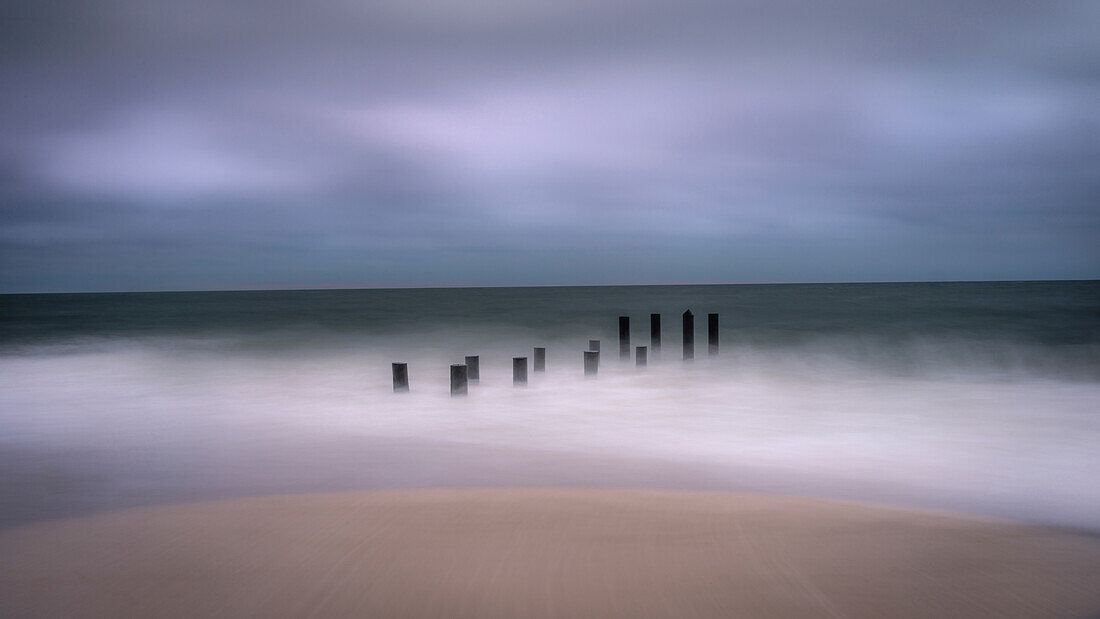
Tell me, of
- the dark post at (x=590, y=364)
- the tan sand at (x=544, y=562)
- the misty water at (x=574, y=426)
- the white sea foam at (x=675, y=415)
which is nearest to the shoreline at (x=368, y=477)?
the misty water at (x=574, y=426)

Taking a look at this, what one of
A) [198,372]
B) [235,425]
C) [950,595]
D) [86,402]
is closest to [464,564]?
[950,595]

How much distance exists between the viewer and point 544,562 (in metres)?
3.92

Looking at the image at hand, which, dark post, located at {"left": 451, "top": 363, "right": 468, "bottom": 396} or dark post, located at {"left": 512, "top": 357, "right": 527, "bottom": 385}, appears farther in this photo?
dark post, located at {"left": 512, "top": 357, "right": 527, "bottom": 385}

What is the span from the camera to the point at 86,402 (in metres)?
11.2

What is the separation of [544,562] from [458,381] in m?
6.93

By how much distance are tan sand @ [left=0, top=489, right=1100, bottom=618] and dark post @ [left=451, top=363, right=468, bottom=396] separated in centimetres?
553

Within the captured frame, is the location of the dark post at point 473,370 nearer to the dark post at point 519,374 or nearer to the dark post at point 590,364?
the dark post at point 519,374

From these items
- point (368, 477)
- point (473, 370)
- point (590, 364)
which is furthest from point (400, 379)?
point (368, 477)

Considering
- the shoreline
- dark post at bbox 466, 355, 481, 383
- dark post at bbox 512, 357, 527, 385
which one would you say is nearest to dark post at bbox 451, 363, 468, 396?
dark post at bbox 466, 355, 481, 383

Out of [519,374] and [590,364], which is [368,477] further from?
[590,364]

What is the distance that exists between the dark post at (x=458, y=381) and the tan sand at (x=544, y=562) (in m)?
5.53

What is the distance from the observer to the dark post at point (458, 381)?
10.7m

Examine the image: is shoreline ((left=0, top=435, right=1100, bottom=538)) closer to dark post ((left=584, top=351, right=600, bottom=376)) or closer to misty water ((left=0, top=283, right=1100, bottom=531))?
misty water ((left=0, top=283, right=1100, bottom=531))

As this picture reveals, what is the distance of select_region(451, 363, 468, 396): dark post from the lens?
10664mm
